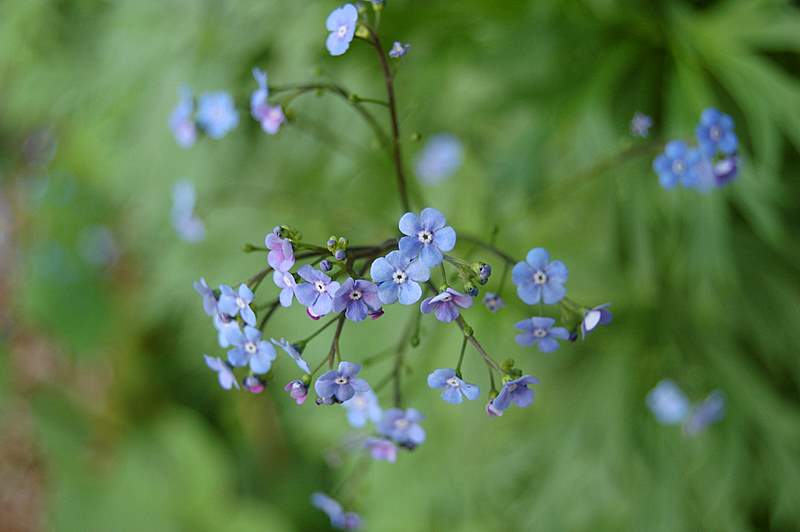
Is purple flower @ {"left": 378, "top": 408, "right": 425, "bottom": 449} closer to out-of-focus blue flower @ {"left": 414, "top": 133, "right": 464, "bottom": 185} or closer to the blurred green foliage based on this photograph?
the blurred green foliage

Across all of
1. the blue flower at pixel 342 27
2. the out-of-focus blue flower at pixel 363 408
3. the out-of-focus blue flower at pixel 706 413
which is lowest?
the out-of-focus blue flower at pixel 706 413

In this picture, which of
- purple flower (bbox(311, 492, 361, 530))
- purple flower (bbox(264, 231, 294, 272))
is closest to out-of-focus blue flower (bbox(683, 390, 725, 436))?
purple flower (bbox(311, 492, 361, 530))

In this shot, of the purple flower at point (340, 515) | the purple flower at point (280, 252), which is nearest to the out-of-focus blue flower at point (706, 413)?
the purple flower at point (340, 515)

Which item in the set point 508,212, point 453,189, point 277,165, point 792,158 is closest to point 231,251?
point 277,165

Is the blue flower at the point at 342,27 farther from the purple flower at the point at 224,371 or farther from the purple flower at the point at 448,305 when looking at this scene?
the purple flower at the point at 224,371

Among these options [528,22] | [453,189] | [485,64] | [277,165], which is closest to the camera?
[528,22]

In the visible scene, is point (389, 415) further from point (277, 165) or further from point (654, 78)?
point (277, 165)
